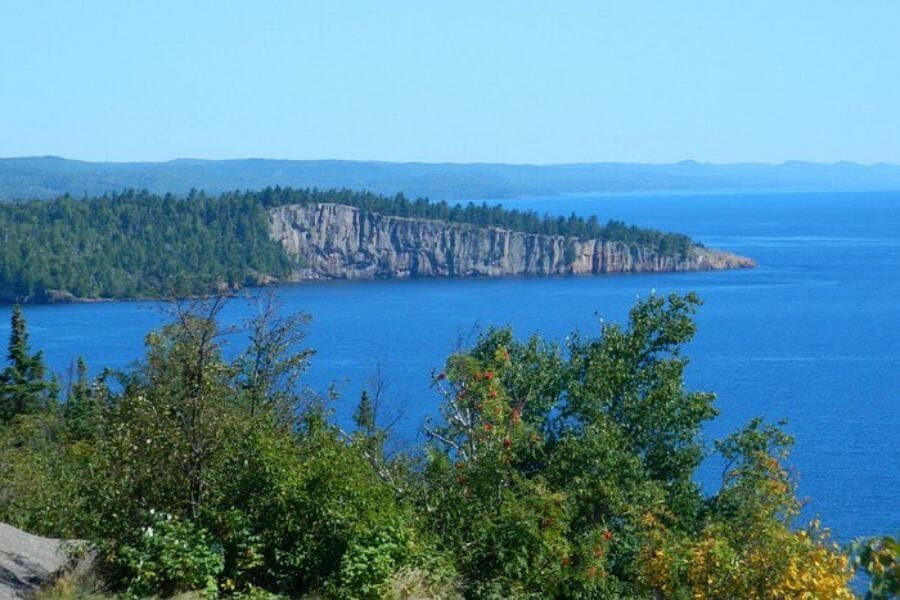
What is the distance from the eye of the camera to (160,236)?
144 m

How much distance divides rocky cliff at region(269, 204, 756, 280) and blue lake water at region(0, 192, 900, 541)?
7.60 metres

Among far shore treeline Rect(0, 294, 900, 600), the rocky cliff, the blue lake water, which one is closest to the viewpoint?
far shore treeline Rect(0, 294, 900, 600)

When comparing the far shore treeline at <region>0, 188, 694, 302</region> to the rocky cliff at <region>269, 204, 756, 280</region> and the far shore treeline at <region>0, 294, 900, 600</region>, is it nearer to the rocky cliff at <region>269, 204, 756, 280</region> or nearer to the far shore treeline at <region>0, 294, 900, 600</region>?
the rocky cliff at <region>269, 204, 756, 280</region>

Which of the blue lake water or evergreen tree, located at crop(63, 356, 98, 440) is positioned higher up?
evergreen tree, located at crop(63, 356, 98, 440)

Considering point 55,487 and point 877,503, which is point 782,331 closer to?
point 877,503

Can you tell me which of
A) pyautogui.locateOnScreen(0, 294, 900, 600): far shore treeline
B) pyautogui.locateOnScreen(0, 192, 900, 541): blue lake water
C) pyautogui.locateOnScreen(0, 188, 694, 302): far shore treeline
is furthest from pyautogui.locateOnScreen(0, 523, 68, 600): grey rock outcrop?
pyautogui.locateOnScreen(0, 188, 694, 302): far shore treeline

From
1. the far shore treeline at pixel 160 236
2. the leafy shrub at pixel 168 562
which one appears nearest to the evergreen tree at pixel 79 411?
the leafy shrub at pixel 168 562

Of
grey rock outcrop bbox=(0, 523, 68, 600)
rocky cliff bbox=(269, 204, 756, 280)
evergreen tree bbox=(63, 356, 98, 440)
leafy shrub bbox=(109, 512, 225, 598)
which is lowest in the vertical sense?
rocky cliff bbox=(269, 204, 756, 280)

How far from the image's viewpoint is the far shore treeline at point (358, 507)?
36.7ft

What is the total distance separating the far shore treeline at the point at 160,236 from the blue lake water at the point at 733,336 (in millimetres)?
7021

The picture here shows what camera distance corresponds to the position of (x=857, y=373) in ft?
210

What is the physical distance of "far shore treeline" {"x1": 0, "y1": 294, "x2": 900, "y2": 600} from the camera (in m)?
11.2

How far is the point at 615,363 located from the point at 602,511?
3.31 meters

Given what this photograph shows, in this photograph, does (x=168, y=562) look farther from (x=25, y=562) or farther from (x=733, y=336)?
(x=733, y=336)
